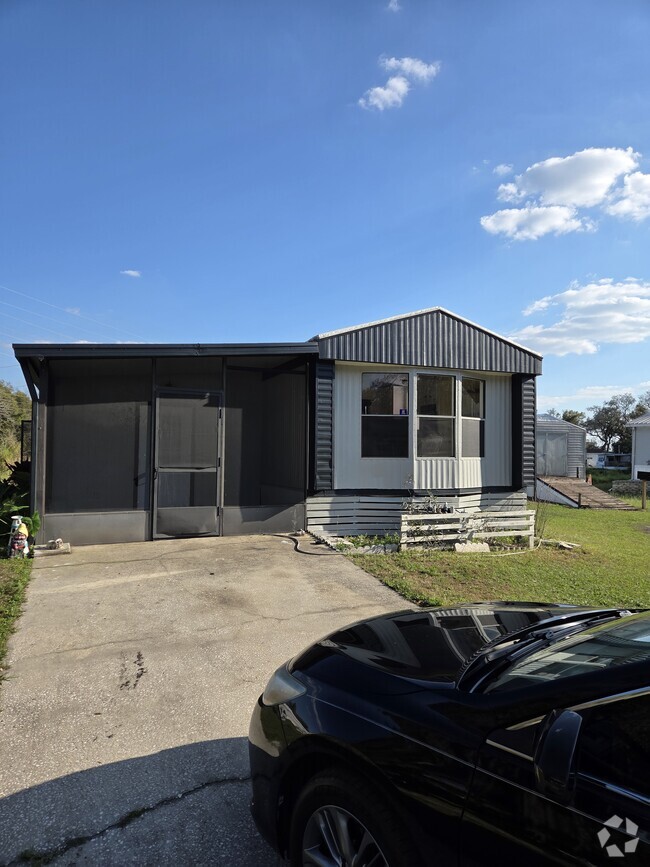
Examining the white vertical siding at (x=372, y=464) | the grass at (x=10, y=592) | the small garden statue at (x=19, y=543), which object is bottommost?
the grass at (x=10, y=592)

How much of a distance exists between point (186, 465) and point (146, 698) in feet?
18.3

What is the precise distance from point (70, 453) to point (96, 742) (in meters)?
6.25

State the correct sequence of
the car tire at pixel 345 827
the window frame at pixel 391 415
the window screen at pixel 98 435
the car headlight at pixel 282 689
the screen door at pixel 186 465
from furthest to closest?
the window frame at pixel 391 415 → the screen door at pixel 186 465 → the window screen at pixel 98 435 → the car headlight at pixel 282 689 → the car tire at pixel 345 827

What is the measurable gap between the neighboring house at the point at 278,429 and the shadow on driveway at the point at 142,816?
6.08m

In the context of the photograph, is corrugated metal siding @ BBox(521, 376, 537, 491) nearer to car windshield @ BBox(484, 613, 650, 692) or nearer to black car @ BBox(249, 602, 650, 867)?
black car @ BBox(249, 602, 650, 867)

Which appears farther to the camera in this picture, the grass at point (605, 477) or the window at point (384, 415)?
the grass at point (605, 477)

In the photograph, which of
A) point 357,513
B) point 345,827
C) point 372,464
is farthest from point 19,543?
point 345,827

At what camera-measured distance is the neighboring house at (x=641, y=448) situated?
28.9 meters

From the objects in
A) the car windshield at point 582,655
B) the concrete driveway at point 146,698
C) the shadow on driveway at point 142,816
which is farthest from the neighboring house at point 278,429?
the car windshield at point 582,655

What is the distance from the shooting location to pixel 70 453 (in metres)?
8.63

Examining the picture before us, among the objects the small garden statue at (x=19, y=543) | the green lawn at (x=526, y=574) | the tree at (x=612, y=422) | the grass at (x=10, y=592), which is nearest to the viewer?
the grass at (x=10, y=592)

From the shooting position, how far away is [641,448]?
96.4ft

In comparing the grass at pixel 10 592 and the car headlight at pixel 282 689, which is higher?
the car headlight at pixel 282 689

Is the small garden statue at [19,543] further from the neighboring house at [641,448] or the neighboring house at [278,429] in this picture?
the neighboring house at [641,448]
